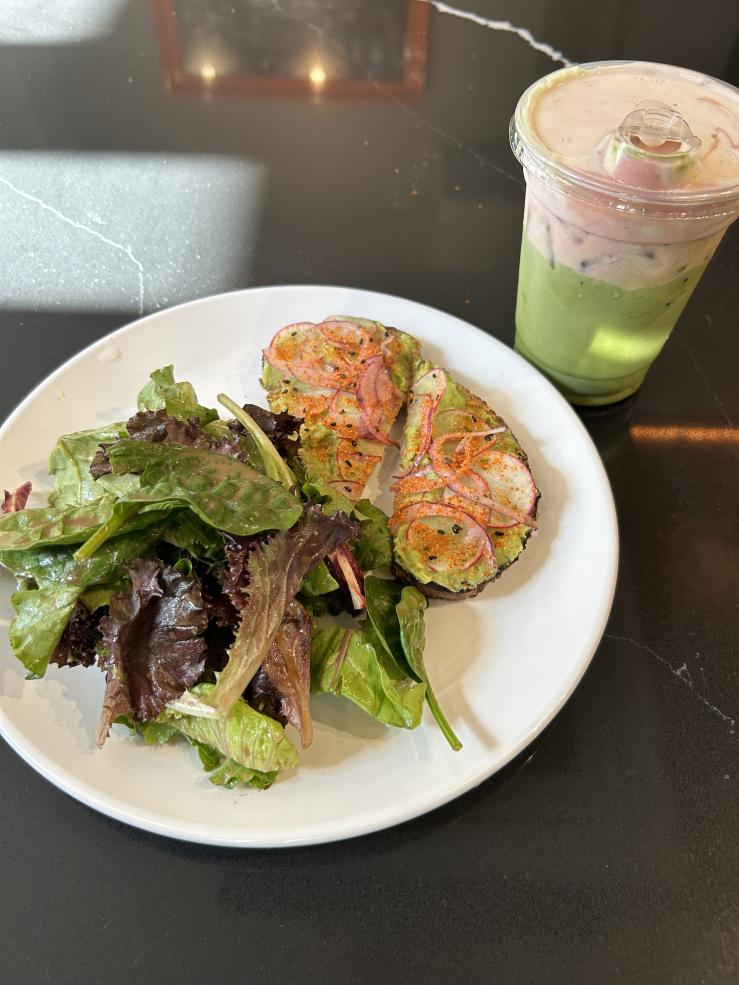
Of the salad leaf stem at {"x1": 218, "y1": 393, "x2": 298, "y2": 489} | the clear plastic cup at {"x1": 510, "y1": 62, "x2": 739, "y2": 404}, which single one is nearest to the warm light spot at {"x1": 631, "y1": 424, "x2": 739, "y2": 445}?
the clear plastic cup at {"x1": 510, "y1": 62, "x2": 739, "y2": 404}

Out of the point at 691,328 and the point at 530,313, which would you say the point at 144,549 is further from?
the point at 691,328

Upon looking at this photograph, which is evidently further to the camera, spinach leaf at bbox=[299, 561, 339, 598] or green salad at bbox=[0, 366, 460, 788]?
spinach leaf at bbox=[299, 561, 339, 598]

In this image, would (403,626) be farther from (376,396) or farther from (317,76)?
(317,76)

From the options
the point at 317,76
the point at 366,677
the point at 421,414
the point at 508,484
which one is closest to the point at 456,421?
the point at 421,414

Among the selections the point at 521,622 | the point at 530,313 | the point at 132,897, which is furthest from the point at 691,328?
the point at 132,897

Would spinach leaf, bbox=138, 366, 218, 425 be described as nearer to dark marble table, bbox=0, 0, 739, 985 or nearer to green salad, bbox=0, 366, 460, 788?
green salad, bbox=0, 366, 460, 788

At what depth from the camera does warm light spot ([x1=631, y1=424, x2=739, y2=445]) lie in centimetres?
173

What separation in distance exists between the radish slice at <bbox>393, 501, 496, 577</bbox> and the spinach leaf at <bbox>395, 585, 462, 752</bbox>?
76 mm

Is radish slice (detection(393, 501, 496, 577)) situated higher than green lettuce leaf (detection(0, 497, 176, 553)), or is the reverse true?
green lettuce leaf (detection(0, 497, 176, 553))

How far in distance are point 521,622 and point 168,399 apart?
31.4 inches

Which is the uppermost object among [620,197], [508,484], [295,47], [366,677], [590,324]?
[620,197]

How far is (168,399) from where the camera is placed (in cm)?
146

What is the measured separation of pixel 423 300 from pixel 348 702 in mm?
1155

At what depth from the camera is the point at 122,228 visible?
221 cm
